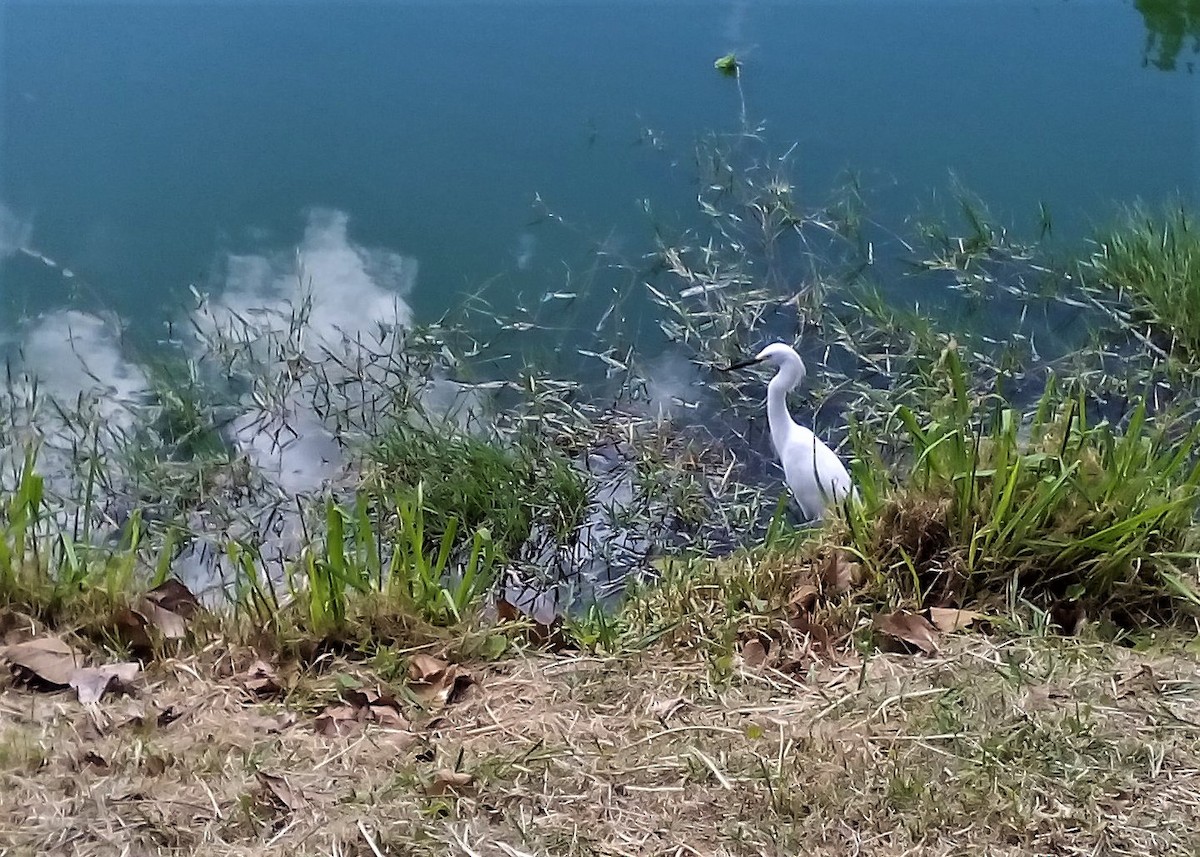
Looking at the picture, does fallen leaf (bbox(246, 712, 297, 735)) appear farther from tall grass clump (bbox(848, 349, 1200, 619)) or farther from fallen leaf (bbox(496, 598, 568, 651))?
tall grass clump (bbox(848, 349, 1200, 619))

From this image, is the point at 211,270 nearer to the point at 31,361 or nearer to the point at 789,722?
the point at 31,361

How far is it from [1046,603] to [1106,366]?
75.1 inches

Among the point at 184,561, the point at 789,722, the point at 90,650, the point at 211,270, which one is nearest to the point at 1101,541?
the point at 789,722

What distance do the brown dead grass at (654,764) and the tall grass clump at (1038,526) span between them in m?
0.21

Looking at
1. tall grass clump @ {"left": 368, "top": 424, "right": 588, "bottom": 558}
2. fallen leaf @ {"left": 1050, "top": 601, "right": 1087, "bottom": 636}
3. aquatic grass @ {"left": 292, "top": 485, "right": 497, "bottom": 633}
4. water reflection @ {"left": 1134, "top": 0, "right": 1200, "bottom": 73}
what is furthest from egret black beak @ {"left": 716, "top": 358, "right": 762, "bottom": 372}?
water reflection @ {"left": 1134, "top": 0, "right": 1200, "bottom": 73}

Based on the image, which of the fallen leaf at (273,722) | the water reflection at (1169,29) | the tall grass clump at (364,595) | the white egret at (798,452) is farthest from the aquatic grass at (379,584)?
the water reflection at (1169,29)

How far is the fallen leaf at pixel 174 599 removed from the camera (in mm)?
1846

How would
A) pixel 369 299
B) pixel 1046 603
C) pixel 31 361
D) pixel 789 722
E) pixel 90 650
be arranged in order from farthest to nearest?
pixel 369 299, pixel 31 361, pixel 1046 603, pixel 90 650, pixel 789 722

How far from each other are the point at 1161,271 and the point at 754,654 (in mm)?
2626

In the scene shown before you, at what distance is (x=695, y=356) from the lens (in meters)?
3.60

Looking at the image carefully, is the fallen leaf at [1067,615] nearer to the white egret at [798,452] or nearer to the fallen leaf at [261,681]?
the white egret at [798,452]

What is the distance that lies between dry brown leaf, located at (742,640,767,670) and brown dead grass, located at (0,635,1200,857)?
0.04 metres

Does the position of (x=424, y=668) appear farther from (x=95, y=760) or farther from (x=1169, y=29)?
(x=1169, y=29)

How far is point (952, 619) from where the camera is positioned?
177 centimetres
